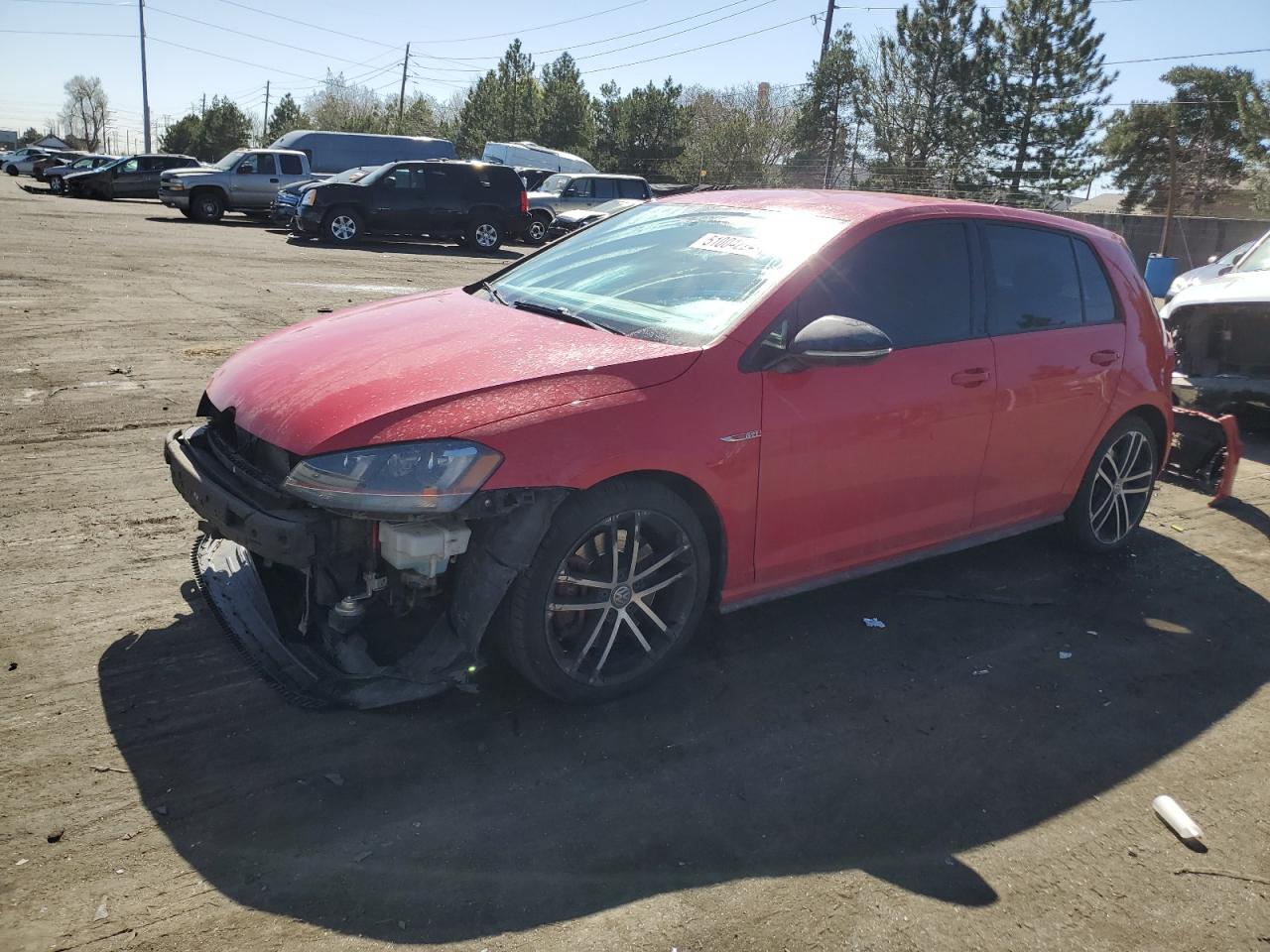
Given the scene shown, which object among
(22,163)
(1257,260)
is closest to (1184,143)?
(1257,260)

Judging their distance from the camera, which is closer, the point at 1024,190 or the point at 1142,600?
the point at 1142,600

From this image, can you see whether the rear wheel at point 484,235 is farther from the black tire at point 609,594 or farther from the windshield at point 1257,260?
the black tire at point 609,594

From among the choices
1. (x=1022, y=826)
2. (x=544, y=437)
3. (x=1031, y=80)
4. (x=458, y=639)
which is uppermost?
(x=1031, y=80)

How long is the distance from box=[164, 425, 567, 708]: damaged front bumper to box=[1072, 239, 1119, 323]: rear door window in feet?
10.7

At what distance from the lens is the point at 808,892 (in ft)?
8.78

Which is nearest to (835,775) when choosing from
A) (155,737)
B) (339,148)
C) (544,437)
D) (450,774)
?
(450,774)

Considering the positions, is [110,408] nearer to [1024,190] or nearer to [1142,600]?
[1142,600]

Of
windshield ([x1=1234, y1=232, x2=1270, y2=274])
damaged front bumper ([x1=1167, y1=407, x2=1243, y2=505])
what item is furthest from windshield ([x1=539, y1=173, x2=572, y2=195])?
damaged front bumper ([x1=1167, y1=407, x2=1243, y2=505])

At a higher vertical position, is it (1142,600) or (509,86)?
(509,86)

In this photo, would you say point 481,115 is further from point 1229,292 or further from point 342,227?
point 1229,292

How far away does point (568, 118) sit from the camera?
57.8 m

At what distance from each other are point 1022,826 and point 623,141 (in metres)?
56.6

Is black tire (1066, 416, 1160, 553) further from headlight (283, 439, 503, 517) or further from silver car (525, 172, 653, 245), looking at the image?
silver car (525, 172, 653, 245)

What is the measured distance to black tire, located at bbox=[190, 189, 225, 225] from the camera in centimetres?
2592
